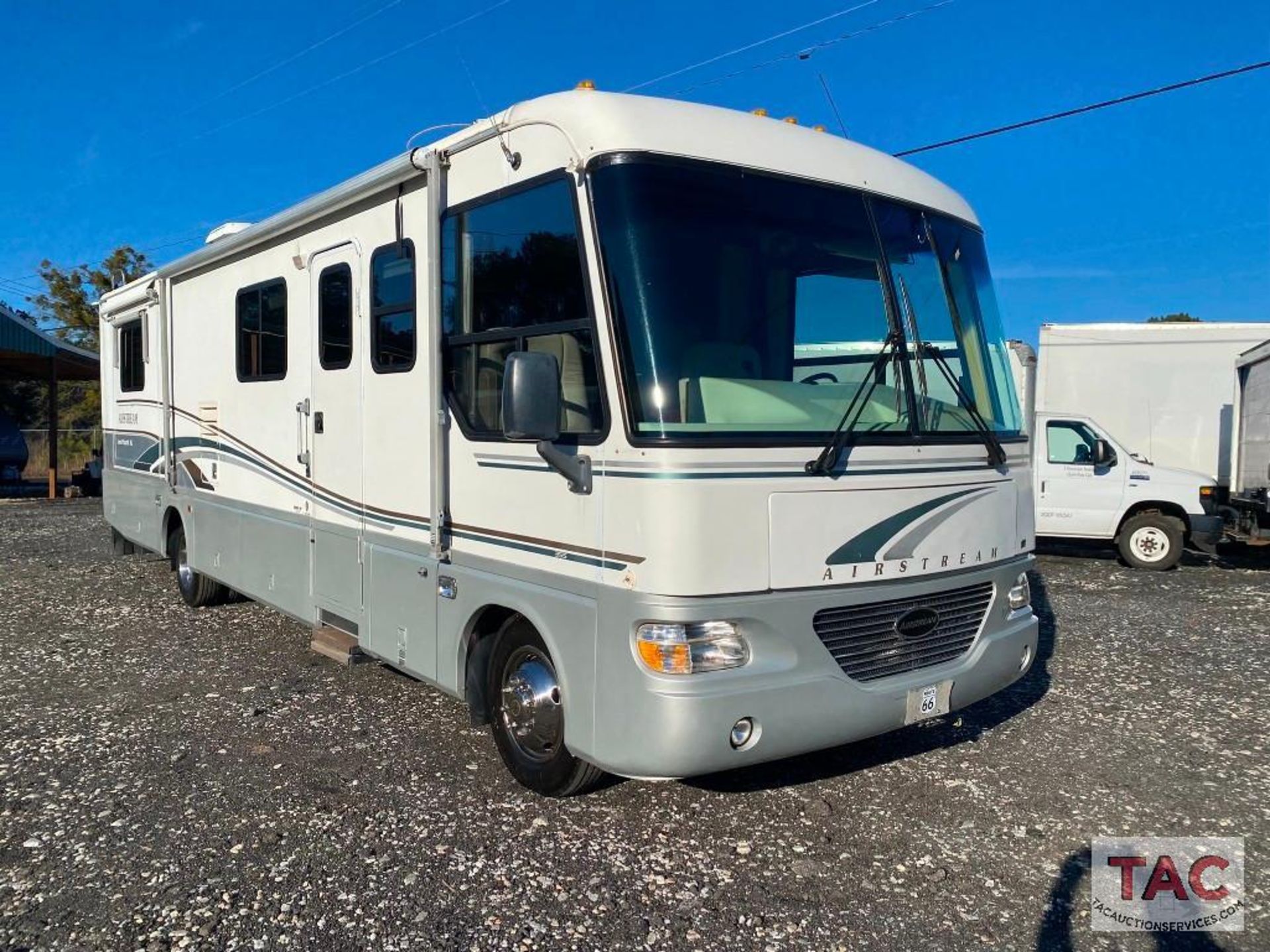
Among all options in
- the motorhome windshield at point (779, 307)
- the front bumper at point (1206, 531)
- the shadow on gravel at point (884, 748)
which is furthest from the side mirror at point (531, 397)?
the front bumper at point (1206, 531)

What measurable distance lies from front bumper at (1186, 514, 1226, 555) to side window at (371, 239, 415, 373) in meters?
10.2

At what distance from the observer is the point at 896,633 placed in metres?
4.05

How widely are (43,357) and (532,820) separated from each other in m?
20.7

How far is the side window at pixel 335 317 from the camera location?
539 cm

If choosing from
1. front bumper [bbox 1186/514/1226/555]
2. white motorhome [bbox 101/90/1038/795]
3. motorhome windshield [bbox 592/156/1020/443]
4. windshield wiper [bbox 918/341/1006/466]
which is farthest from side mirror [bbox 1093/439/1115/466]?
windshield wiper [bbox 918/341/1006/466]

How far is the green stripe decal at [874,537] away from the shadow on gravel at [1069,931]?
141cm

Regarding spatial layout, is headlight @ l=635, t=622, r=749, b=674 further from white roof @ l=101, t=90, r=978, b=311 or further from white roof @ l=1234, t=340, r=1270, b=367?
white roof @ l=1234, t=340, r=1270, b=367

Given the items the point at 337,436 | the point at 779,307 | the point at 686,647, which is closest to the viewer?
the point at 686,647

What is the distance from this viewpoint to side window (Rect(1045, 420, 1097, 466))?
1174cm

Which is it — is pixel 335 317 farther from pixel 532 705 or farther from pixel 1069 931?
pixel 1069 931

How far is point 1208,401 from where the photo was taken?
13.5 m

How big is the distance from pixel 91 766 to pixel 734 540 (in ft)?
11.4

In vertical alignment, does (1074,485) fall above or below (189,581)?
above

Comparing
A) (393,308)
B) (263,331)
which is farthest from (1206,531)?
(263,331)
